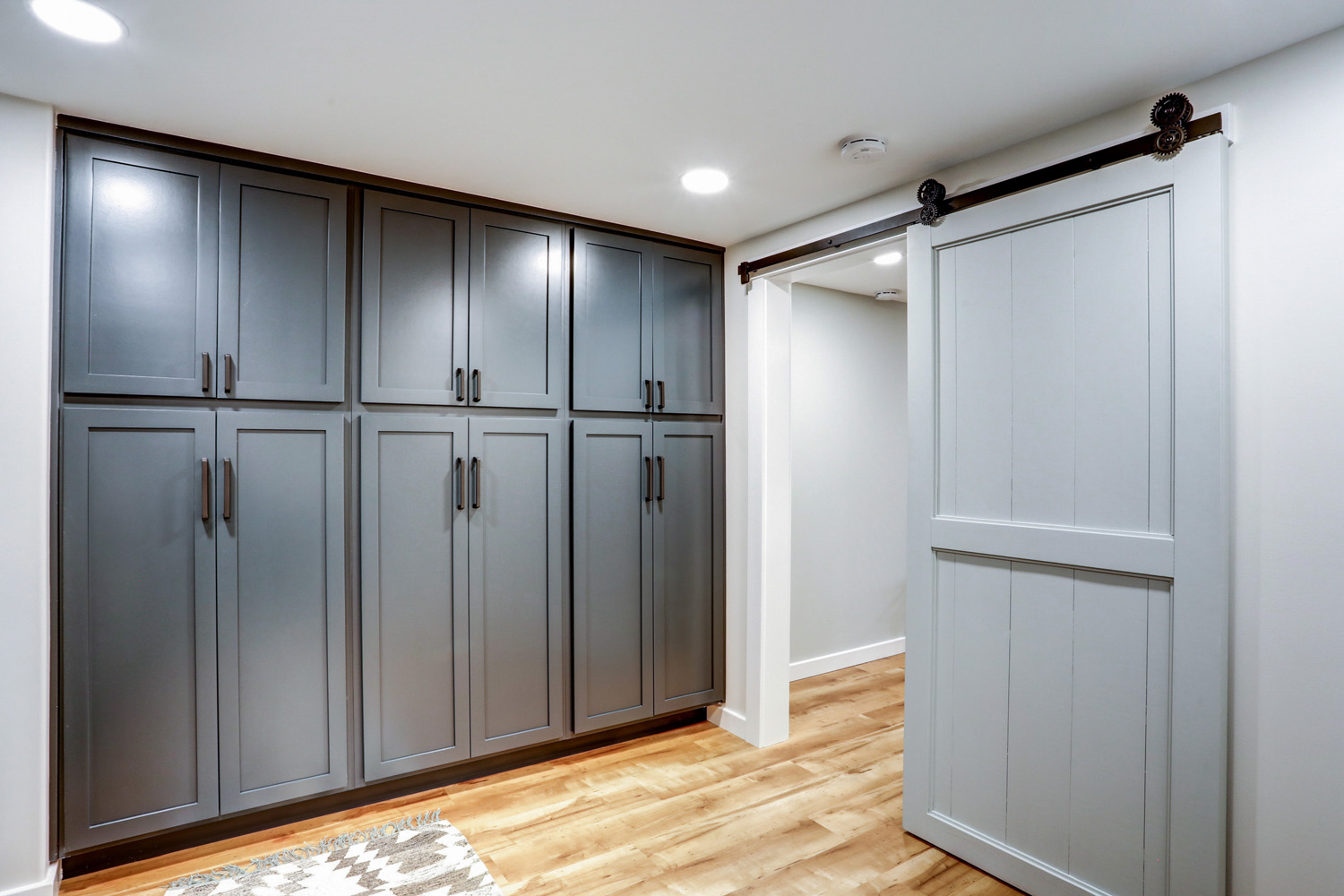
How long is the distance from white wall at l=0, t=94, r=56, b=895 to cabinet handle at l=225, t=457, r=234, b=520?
0.44 metres

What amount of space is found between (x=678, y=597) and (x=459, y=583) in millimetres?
1052

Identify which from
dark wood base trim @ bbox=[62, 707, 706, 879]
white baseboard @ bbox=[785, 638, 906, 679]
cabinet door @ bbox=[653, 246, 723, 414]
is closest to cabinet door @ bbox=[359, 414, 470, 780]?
dark wood base trim @ bbox=[62, 707, 706, 879]

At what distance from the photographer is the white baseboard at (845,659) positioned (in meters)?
4.27

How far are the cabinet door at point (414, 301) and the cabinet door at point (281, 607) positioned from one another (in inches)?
10.7

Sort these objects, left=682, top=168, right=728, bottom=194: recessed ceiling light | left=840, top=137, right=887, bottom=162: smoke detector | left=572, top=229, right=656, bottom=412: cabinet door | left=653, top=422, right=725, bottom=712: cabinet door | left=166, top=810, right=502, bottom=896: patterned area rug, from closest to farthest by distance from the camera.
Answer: left=166, top=810, right=502, bottom=896: patterned area rug
left=840, top=137, right=887, bottom=162: smoke detector
left=682, top=168, right=728, bottom=194: recessed ceiling light
left=572, top=229, right=656, bottom=412: cabinet door
left=653, top=422, right=725, bottom=712: cabinet door

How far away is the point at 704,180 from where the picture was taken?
2.60 meters

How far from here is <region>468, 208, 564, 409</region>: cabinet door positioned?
279 centimetres

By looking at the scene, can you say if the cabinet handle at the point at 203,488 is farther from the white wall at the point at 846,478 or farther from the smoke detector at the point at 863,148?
the white wall at the point at 846,478

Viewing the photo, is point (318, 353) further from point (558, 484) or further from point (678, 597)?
point (678, 597)

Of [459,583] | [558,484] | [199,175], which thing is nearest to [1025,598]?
[558,484]

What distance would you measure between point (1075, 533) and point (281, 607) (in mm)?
2539

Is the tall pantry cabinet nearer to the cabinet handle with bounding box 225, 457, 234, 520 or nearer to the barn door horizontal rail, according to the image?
the cabinet handle with bounding box 225, 457, 234, 520

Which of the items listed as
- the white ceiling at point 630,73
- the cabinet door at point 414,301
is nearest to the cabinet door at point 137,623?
the cabinet door at point 414,301

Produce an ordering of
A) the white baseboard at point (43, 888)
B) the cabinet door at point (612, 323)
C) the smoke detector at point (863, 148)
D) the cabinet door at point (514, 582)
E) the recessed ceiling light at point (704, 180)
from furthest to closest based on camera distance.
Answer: the cabinet door at point (612, 323) < the cabinet door at point (514, 582) < the recessed ceiling light at point (704, 180) < the smoke detector at point (863, 148) < the white baseboard at point (43, 888)
